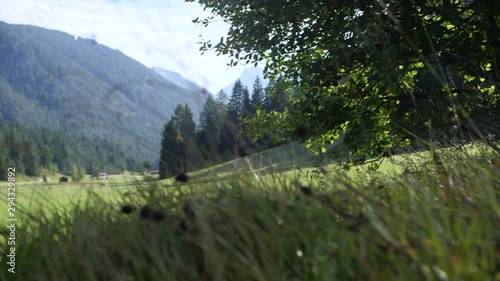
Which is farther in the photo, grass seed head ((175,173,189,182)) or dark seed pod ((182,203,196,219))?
grass seed head ((175,173,189,182))

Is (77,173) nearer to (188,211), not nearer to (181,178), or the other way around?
(181,178)

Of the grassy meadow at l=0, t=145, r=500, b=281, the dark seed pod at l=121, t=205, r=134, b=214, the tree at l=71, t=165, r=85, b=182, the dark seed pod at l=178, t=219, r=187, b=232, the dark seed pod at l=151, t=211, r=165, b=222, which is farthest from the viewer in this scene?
the tree at l=71, t=165, r=85, b=182

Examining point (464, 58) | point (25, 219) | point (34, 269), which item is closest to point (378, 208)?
point (34, 269)

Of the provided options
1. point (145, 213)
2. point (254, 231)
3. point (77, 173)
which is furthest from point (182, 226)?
point (77, 173)

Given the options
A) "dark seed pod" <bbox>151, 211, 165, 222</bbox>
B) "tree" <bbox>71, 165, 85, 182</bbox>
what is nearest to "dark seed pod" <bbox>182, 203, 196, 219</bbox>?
"dark seed pod" <bbox>151, 211, 165, 222</bbox>

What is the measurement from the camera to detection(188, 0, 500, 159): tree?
7.62 meters

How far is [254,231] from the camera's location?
217 cm

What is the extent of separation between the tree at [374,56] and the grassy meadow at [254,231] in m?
4.66

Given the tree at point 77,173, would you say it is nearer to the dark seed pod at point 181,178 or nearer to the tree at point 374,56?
the dark seed pod at point 181,178

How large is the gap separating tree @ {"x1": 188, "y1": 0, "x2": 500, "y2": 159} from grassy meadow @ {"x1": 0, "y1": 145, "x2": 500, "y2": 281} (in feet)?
15.3

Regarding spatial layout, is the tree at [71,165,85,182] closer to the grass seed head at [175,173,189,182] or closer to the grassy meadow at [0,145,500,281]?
the grassy meadow at [0,145,500,281]

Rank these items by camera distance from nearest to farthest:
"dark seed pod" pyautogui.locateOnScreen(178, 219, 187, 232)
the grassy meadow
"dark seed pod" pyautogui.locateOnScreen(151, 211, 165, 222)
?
the grassy meadow → "dark seed pod" pyautogui.locateOnScreen(178, 219, 187, 232) → "dark seed pod" pyautogui.locateOnScreen(151, 211, 165, 222)

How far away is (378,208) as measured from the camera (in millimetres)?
2164

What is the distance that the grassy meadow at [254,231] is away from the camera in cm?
178
